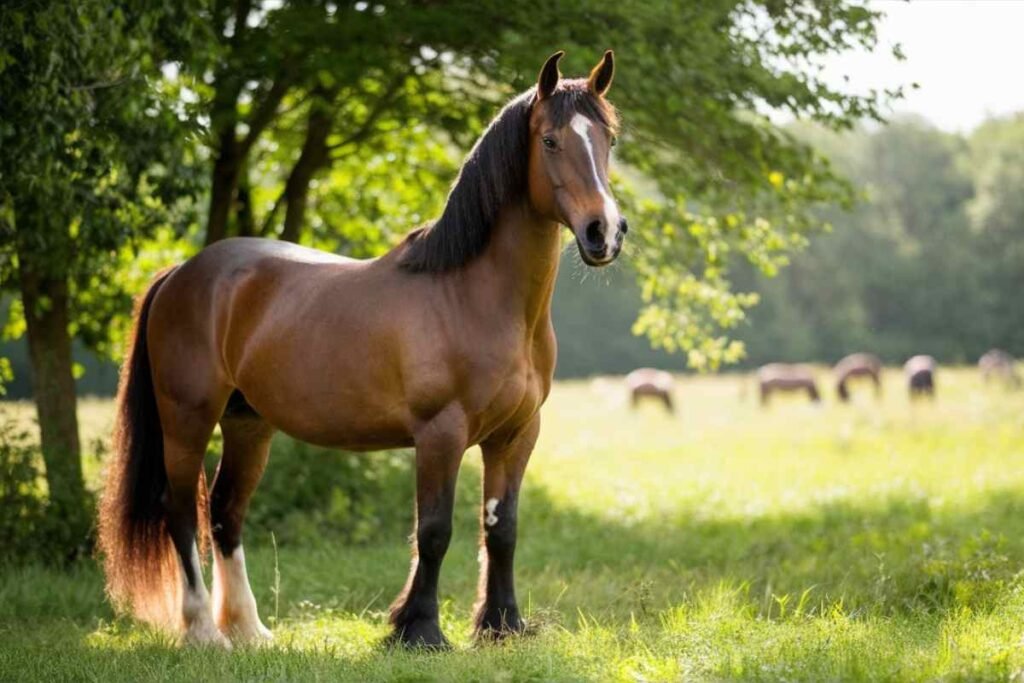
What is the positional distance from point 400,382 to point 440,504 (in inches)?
22.6

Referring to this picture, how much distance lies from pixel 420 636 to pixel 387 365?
4.04 feet

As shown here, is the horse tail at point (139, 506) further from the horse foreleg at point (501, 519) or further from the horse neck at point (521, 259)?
the horse neck at point (521, 259)

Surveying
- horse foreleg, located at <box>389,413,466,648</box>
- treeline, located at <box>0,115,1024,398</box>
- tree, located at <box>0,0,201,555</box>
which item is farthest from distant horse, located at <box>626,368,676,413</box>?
treeline, located at <box>0,115,1024,398</box>

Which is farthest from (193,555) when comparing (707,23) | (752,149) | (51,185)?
(752,149)

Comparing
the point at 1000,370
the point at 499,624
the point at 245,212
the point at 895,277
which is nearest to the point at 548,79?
the point at 499,624

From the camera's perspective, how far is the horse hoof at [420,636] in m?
5.20

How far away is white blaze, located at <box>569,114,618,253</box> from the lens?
Result: 15.2 ft

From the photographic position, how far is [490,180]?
5117 millimetres

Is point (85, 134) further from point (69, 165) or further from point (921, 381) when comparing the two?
point (921, 381)

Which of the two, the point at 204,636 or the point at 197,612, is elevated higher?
Answer: the point at 197,612

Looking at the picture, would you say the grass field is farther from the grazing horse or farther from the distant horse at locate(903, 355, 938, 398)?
the distant horse at locate(903, 355, 938, 398)

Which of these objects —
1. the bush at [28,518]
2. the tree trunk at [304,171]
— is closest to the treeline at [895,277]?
the tree trunk at [304,171]

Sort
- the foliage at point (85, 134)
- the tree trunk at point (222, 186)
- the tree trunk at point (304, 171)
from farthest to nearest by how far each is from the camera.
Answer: the tree trunk at point (304, 171)
the tree trunk at point (222, 186)
the foliage at point (85, 134)

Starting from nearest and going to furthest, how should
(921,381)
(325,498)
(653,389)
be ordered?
(325,498) < (921,381) < (653,389)
